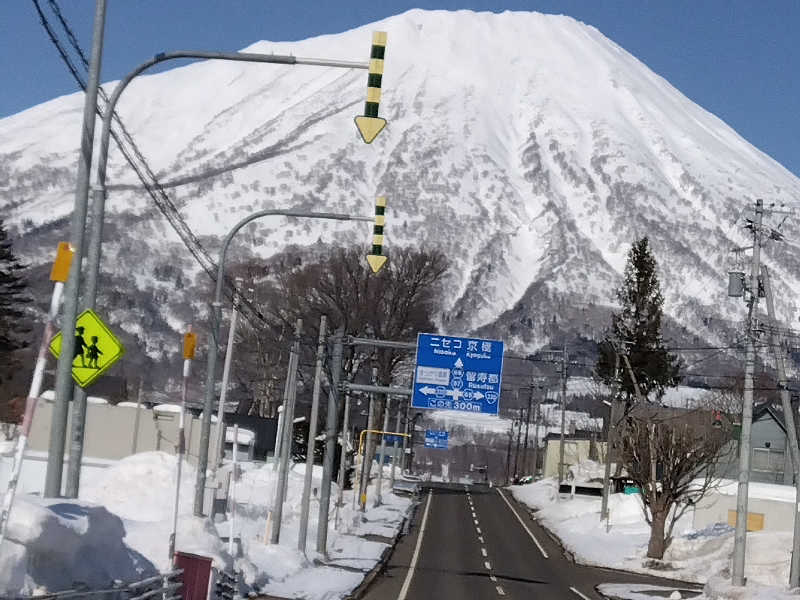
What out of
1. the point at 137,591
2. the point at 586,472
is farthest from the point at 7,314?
the point at 137,591

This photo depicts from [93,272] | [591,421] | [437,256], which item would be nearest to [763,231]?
[93,272]

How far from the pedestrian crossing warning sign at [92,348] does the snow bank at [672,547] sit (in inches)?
899

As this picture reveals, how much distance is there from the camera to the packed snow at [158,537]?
16.7 metres

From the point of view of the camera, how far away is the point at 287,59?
19562mm

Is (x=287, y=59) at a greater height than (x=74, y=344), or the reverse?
(x=287, y=59)

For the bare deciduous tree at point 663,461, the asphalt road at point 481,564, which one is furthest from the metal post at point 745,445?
the bare deciduous tree at point 663,461

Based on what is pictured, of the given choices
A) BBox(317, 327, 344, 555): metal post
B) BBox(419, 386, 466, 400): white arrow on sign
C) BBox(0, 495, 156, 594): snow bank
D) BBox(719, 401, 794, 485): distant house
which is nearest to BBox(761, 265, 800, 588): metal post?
BBox(419, 386, 466, 400): white arrow on sign

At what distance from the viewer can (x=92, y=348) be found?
2100 cm

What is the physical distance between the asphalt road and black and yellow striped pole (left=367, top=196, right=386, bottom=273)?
1099 cm

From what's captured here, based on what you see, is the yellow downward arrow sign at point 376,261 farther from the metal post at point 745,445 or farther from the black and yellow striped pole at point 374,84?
the metal post at point 745,445

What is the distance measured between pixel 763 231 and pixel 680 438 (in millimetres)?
13093

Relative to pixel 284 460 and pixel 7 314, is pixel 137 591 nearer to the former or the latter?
pixel 284 460

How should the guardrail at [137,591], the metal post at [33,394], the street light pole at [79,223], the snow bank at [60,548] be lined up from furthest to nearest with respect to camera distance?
1. the street light pole at [79,223]
2. the snow bank at [60,548]
3. the guardrail at [137,591]
4. the metal post at [33,394]

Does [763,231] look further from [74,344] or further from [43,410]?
[43,410]
